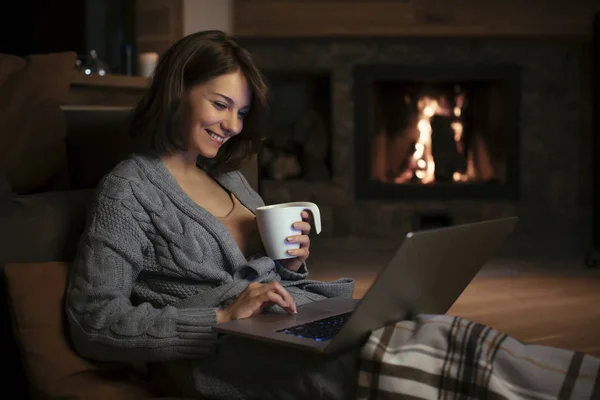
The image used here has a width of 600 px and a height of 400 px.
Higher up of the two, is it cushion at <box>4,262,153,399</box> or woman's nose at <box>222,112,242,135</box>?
woman's nose at <box>222,112,242,135</box>

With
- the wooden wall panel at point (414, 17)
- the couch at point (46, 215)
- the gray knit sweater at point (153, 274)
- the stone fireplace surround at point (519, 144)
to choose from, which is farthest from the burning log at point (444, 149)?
the gray knit sweater at point (153, 274)

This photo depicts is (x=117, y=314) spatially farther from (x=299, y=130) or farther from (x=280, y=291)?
(x=299, y=130)

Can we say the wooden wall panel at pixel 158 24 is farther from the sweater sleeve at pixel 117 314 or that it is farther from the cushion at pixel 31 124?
the sweater sleeve at pixel 117 314

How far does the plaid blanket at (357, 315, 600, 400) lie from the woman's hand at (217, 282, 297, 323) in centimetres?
20

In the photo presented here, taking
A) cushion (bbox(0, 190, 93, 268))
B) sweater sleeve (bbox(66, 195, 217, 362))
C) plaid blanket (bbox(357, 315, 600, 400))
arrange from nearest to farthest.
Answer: plaid blanket (bbox(357, 315, 600, 400))
sweater sleeve (bbox(66, 195, 217, 362))
cushion (bbox(0, 190, 93, 268))

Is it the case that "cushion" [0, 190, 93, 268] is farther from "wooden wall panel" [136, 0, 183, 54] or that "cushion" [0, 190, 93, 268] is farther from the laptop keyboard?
"wooden wall panel" [136, 0, 183, 54]

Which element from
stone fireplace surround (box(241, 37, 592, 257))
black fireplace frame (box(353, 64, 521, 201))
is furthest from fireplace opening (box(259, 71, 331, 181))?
black fireplace frame (box(353, 64, 521, 201))

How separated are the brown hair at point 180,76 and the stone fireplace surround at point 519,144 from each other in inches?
101

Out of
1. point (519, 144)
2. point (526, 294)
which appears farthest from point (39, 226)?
point (519, 144)

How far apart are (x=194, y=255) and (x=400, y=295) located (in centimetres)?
41

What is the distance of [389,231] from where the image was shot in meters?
4.11

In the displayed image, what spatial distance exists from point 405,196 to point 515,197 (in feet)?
1.76

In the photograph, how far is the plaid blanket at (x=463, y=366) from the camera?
93 cm

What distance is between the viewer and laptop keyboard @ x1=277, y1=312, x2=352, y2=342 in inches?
43.4
